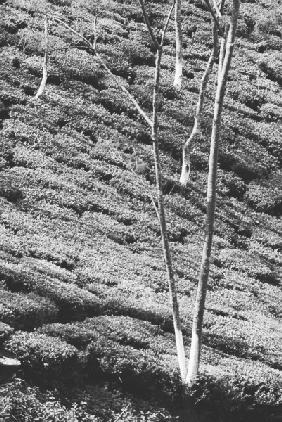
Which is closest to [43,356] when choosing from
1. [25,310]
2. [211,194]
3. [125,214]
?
[25,310]

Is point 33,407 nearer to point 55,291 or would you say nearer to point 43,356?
point 43,356

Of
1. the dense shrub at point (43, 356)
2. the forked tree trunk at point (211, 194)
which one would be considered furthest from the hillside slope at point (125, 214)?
the forked tree trunk at point (211, 194)

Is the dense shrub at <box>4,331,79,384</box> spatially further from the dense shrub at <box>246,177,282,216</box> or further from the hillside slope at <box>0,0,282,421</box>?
the dense shrub at <box>246,177,282,216</box>

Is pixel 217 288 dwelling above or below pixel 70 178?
below

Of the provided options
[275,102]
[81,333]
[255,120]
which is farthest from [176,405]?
[275,102]

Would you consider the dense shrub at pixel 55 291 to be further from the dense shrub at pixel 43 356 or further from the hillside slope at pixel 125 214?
the dense shrub at pixel 43 356

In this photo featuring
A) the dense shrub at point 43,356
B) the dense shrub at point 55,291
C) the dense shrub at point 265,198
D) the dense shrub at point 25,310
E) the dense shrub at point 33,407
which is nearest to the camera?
the dense shrub at point 33,407

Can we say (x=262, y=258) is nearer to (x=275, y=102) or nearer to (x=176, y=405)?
A: (x=176, y=405)
